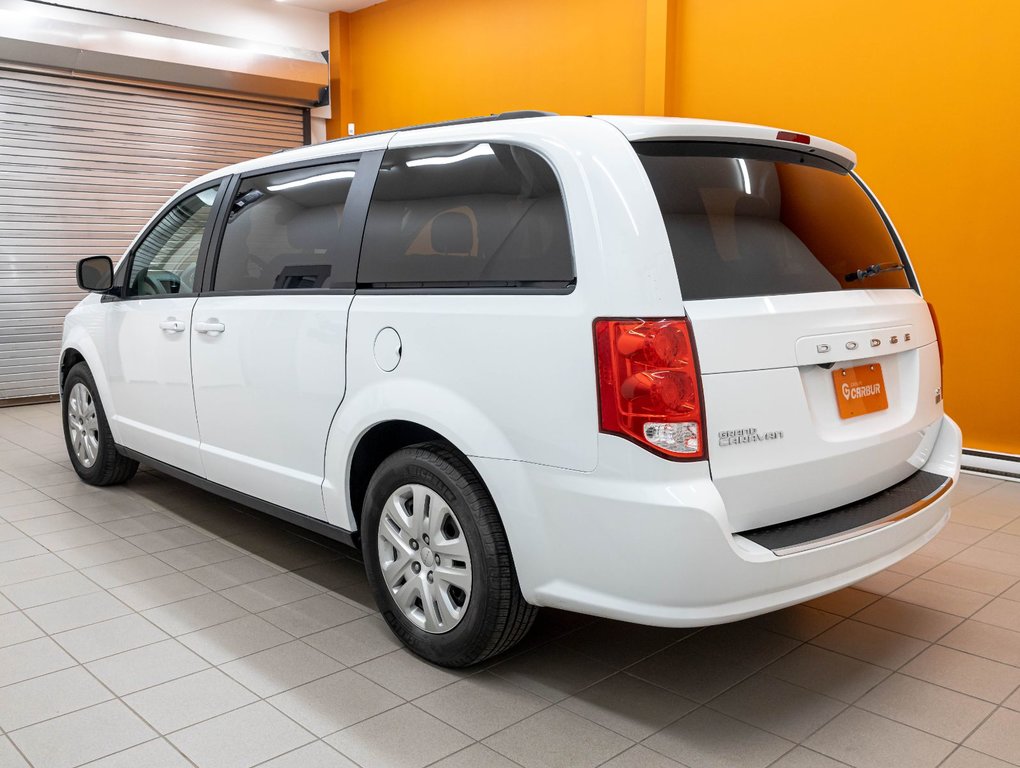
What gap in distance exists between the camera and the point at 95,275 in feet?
13.5

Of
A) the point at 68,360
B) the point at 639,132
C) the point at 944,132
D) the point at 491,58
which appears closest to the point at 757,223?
the point at 639,132

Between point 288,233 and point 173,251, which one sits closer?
point 288,233

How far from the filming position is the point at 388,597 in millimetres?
2736

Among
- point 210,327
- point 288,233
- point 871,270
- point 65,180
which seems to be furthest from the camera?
point 65,180

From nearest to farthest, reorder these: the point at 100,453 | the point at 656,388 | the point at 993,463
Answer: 1. the point at 656,388
2. the point at 100,453
3. the point at 993,463

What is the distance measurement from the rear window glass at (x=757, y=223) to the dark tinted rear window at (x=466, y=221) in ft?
0.95

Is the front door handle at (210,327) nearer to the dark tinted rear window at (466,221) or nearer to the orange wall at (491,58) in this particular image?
the dark tinted rear window at (466,221)

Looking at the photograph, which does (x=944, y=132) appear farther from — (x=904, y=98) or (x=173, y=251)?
(x=173, y=251)

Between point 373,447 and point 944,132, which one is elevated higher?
point 944,132

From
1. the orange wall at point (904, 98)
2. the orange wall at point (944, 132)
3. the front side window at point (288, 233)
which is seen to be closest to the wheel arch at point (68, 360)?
the front side window at point (288, 233)

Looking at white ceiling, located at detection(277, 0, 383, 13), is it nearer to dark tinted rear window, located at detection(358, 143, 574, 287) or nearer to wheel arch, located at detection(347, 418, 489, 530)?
dark tinted rear window, located at detection(358, 143, 574, 287)

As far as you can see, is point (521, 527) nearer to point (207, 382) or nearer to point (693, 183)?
point (693, 183)

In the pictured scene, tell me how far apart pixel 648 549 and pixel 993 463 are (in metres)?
3.84

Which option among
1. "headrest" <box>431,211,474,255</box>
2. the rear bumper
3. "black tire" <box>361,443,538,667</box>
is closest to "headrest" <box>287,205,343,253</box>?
"headrest" <box>431,211,474,255</box>
